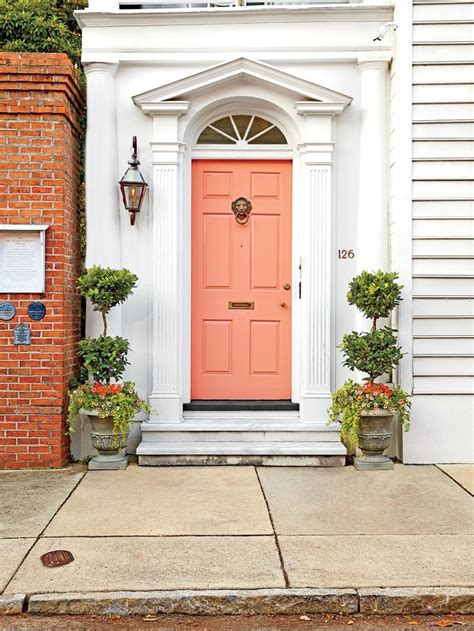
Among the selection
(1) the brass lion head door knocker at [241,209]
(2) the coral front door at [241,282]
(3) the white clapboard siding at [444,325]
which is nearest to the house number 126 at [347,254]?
(2) the coral front door at [241,282]

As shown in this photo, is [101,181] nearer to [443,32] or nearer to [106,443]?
[106,443]

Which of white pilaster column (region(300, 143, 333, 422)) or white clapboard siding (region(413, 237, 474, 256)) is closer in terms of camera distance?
white clapboard siding (region(413, 237, 474, 256))

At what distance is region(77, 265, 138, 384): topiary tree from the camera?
635 centimetres

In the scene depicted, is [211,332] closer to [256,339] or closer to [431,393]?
[256,339]

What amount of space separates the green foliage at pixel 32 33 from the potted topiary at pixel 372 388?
3.80m

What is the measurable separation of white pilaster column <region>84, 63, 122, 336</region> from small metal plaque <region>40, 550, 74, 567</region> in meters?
2.80

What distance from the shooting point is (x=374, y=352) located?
6324 mm

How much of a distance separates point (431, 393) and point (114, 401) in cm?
294

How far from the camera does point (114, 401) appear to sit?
20.6 ft

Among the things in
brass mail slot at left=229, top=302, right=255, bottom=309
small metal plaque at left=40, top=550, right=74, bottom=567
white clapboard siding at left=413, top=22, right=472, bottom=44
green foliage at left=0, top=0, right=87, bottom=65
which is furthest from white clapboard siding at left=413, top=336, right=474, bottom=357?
green foliage at left=0, top=0, right=87, bottom=65

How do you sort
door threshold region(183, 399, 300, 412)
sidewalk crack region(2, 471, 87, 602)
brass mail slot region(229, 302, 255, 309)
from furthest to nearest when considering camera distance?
brass mail slot region(229, 302, 255, 309), door threshold region(183, 399, 300, 412), sidewalk crack region(2, 471, 87, 602)

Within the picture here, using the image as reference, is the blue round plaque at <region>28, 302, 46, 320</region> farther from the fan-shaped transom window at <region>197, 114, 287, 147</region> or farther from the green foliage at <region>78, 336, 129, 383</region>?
the fan-shaped transom window at <region>197, 114, 287, 147</region>

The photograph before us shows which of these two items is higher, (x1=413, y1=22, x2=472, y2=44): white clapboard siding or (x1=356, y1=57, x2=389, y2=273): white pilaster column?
(x1=413, y1=22, x2=472, y2=44): white clapboard siding

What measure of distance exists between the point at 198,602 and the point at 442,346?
3.76m
